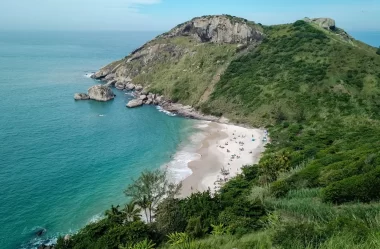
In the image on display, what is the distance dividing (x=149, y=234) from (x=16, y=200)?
27200 mm

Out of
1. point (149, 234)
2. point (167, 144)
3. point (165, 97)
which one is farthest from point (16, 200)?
point (165, 97)

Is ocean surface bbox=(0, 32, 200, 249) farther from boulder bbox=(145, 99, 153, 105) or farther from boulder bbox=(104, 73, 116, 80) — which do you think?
boulder bbox=(104, 73, 116, 80)

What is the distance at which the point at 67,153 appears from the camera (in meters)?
63.4

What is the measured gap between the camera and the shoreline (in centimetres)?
5253

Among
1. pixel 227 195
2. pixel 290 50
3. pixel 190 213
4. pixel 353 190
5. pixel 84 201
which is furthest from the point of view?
pixel 290 50

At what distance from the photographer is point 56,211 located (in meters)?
44.2

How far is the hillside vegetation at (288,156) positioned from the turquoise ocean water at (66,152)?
13.2 metres

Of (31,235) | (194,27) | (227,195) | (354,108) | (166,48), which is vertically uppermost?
(194,27)

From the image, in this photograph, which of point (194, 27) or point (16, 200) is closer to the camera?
point (16, 200)

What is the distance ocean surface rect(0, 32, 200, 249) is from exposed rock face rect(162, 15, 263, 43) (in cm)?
4338

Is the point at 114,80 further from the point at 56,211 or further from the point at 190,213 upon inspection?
the point at 190,213

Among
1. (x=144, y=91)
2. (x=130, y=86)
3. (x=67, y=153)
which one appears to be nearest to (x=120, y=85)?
(x=130, y=86)

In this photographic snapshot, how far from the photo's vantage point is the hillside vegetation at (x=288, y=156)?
1213 cm

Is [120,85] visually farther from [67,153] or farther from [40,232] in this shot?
[40,232]
